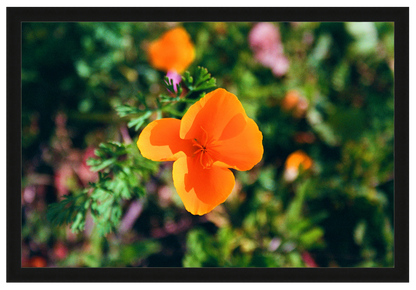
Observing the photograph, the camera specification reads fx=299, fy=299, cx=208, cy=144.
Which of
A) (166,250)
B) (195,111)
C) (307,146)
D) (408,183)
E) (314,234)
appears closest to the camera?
(195,111)

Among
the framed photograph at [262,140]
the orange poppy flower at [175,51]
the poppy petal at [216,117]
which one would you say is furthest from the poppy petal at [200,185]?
the orange poppy flower at [175,51]

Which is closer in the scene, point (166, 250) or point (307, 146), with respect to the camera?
point (166, 250)

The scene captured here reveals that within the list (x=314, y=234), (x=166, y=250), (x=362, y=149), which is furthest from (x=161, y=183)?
(x=362, y=149)

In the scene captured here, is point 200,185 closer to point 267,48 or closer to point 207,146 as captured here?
point 207,146

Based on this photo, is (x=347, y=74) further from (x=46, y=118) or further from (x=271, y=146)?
(x=46, y=118)

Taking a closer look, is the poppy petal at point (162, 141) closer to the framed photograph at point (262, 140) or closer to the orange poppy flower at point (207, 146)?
the orange poppy flower at point (207, 146)

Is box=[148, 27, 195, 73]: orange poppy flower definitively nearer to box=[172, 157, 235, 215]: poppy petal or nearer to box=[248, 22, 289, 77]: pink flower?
box=[248, 22, 289, 77]: pink flower
